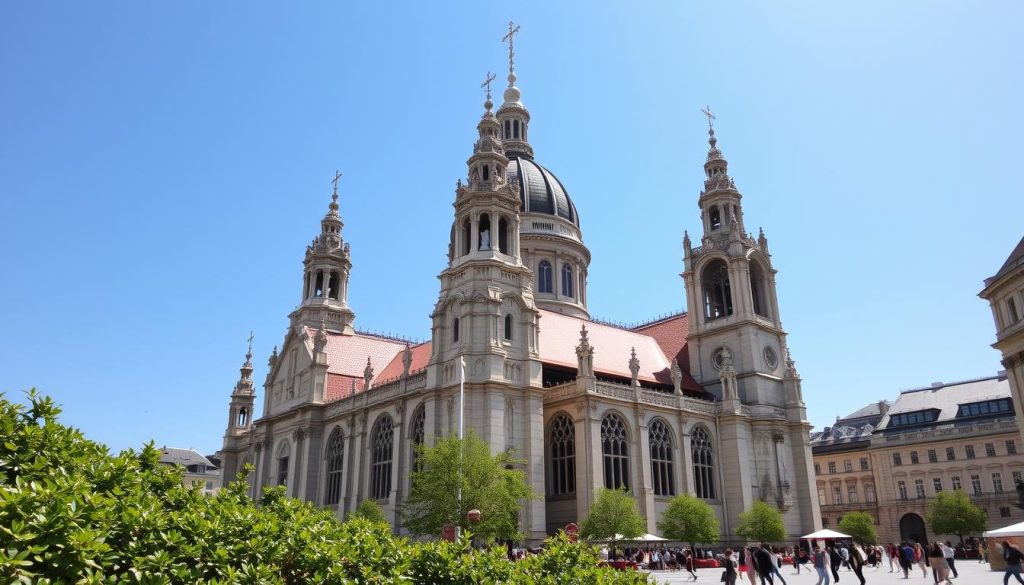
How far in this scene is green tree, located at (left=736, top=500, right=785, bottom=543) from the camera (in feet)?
159

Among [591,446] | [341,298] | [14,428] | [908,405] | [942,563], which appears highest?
[341,298]

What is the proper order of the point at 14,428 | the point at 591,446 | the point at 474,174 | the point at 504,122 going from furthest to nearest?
the point at 504,122 < the point at 474,174 < the point at 591,446 < the point at 14,428

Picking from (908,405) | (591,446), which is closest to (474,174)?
(591,446)

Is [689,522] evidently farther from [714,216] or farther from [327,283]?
[327,283]

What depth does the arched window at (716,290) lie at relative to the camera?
64.0 metres

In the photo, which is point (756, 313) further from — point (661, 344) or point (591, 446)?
point (591, 446)

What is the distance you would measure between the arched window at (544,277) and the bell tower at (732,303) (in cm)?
1356

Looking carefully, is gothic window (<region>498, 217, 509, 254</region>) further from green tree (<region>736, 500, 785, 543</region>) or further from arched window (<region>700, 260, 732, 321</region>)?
green tree (<region>736, 500, 785, 543</region>)

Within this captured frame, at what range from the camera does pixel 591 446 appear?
4631cm

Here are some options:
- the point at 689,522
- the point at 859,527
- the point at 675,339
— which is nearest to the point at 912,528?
the point at 859,527

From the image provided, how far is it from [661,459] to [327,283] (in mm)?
38643

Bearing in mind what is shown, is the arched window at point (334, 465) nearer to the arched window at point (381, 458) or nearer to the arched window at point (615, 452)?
the arched window at point (381, 458)

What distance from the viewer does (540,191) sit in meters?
74.4

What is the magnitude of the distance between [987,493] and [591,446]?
50267 millimetres
